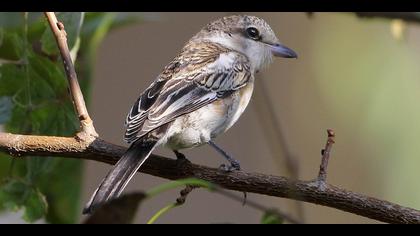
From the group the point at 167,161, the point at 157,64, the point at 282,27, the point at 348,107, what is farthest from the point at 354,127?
the point at 167,161

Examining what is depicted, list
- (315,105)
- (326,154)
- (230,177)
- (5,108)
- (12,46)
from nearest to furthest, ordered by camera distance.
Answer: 1. (326,154)
2. (230,177)
3. (5,108)
4. (12,46)
5. (315,105)

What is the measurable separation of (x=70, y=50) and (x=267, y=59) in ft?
3.88

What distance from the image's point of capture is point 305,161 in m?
5.46

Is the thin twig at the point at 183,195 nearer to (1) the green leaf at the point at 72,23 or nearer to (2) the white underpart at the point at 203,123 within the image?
(2) the white underpart at the point at 203,123

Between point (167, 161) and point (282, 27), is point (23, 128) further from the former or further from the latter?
point (282, 27)

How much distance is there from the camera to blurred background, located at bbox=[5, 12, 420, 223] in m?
3.68

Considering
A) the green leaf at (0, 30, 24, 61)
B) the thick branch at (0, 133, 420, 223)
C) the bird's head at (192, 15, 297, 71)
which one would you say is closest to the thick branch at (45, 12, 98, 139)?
the thick branch at (0, 133, 420, 223)

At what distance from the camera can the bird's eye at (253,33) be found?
3.57 metres

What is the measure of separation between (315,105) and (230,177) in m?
3.17

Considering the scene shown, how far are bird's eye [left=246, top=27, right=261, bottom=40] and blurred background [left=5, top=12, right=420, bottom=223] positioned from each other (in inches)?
11.9

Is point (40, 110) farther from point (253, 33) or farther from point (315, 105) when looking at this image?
point (315, 105)

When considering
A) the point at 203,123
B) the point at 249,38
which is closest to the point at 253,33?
the point at 249,38

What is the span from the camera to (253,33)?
3.60 m

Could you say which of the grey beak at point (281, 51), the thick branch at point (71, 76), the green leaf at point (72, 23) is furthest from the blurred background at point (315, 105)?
the thick branch at point (71, 76)
